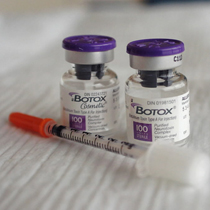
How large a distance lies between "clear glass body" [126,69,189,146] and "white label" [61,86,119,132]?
61 mm

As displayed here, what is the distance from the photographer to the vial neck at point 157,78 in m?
0.66

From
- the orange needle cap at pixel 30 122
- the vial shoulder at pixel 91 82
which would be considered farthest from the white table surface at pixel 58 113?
the vial shoulder at pixel 91 82

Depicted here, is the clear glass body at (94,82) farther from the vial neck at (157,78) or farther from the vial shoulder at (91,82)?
the vial neck at (157,78)

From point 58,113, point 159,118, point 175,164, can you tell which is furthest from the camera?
point 58,113

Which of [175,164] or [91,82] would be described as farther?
[91,82]

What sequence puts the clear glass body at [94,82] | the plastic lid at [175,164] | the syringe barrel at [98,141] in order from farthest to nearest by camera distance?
the clear glass body at [94,82]
the syringe barrel at [98,141]
the plastic lid at [175,164]

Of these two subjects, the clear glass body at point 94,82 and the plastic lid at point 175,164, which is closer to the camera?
the plastic lid at point 175,164

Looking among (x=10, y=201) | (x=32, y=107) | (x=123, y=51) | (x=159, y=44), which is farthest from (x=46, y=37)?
(x=10, y=201)

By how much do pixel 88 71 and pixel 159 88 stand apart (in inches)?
6.3

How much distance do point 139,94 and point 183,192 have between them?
0.73ft

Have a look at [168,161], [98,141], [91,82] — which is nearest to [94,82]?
[91,82]

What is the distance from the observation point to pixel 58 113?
953mm

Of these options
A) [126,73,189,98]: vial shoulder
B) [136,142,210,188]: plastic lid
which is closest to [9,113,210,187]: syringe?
[136,142,210,188]: plastic lid

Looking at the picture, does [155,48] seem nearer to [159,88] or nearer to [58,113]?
[159,88]
